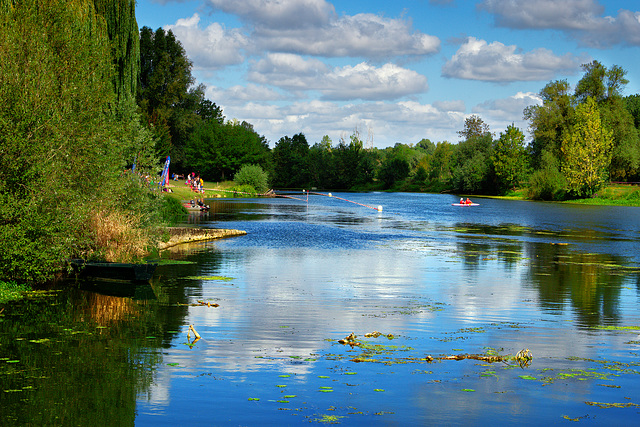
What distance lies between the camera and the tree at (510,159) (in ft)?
432

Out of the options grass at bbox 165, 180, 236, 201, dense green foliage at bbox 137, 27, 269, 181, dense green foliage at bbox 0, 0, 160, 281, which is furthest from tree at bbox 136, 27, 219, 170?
dense green foliage at bbox 0, 0, 160, 281

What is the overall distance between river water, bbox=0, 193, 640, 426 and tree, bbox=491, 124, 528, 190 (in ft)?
355

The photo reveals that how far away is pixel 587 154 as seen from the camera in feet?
340

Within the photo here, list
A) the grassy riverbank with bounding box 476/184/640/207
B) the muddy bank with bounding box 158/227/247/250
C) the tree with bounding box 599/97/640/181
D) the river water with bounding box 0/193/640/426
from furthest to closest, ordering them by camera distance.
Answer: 1. the tree with bounding box 599/97/640/181
2. the grassy riverbank with bounding box 476/184/640/207
3. the muddy bank with bounding box 158/227/247/250
4. the river water with bounding box 0/193/640/426

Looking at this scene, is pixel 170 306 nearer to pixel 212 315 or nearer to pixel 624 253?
pixel 212 315

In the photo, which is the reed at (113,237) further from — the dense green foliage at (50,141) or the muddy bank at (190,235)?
the muddy bank at (190,235)

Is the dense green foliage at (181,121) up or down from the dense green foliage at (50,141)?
up

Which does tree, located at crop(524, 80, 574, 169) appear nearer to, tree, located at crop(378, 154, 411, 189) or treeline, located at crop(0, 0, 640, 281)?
tree, located at crop(378, 154, 411, 189)

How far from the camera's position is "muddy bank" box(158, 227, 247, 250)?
34.1 m

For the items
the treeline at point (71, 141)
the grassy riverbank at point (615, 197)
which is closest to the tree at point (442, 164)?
the grassy riverbank at point (615, 197)

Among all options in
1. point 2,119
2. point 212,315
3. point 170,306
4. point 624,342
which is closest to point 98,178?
point 2,119

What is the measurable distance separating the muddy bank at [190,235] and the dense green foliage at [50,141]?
1063cm

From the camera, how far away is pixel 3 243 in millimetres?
16844

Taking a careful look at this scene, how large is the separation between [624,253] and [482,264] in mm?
10811
